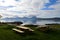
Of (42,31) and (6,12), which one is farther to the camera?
(6,12)

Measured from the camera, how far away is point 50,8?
2744 mm

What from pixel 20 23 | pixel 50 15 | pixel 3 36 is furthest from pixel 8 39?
pixel 50 15

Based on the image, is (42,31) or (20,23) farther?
(20,23)

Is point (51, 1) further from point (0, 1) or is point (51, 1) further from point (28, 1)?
point (0, 1)

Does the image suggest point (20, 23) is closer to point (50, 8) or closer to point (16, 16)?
point (16, 16)

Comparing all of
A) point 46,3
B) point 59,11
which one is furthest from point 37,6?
point 59,11

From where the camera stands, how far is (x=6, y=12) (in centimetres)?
268

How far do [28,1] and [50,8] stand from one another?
1.31ft

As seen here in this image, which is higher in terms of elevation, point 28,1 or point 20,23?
point 28,1

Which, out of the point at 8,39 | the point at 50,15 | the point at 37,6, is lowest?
the point at 8,39

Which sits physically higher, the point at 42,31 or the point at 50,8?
the point at 50,8

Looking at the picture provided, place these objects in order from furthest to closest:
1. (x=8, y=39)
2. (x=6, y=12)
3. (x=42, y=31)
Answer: (x=6, y=12) < (x=42, y=31) < (x=8, y=39)

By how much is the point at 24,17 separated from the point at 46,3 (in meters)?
0.45

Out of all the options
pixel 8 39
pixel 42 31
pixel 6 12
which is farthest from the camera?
pixel 6 12
